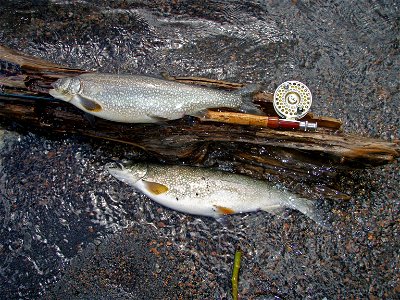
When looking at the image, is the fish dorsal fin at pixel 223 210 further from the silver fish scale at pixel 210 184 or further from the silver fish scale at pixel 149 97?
the silver fish scale at pixel 149 97

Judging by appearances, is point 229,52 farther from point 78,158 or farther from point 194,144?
point 78,158

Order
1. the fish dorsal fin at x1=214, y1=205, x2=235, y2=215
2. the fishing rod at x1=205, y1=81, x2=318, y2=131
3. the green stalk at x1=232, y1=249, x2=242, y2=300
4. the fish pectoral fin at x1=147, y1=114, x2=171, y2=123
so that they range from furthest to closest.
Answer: the fish dorsal fin at x1=214, y1=205, x2=235, y2=215 < the green stalk at x1=232, y1=249, x2=242, y2=300 < the fish pectoral fin at x1=147, y1=114, x2=171, y2=123 < the fishing rod at x1=205, y1=81, x2=318, y2=131

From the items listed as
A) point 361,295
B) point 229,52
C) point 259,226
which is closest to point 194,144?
point 259,226

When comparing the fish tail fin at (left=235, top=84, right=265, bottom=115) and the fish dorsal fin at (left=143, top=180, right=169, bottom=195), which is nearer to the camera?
the fish tail fin at (left=235, top=84, right=265, bottom=115)

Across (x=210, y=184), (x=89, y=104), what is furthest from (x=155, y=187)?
(x=89, y=104)

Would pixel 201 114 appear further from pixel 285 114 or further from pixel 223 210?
pixel 223 210

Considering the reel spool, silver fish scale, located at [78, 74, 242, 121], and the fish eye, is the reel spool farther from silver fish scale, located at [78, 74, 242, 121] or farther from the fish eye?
the fish eye

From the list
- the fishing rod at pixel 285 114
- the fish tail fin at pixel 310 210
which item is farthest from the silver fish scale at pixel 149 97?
the fish tail fin at pixel 310 210

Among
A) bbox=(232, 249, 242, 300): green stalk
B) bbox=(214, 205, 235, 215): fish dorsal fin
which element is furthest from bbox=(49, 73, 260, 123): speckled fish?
bbox=(232, 249, 242, 300): green stalk
